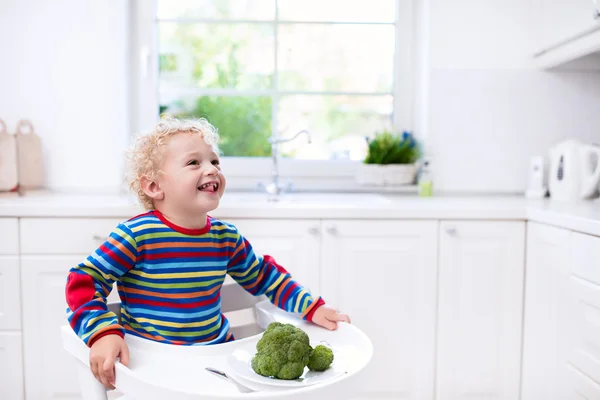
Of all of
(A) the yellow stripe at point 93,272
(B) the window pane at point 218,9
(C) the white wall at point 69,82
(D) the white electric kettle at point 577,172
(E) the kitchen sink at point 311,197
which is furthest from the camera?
(B) the window pane at point 218,9

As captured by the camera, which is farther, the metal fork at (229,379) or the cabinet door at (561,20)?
the cabinet door at (561,20)

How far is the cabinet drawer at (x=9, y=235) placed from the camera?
1942mm

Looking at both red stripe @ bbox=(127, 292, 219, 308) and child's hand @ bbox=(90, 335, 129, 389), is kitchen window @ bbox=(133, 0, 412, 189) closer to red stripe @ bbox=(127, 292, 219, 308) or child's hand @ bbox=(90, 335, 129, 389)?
red stripe @ bbox=(127, 292, 219, 308)

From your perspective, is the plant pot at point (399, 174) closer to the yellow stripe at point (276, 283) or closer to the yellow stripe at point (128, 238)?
the yellow stripe at point (276, 283)

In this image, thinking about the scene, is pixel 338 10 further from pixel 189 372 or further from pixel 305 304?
pixel 189 372

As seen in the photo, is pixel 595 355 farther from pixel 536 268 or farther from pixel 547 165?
pixel 547 165

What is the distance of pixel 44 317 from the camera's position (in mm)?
1973

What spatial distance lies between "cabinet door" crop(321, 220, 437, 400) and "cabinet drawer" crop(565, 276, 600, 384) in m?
0.46

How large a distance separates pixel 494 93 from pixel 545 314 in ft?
3.41

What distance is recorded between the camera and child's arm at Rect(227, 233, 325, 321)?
1.22 m

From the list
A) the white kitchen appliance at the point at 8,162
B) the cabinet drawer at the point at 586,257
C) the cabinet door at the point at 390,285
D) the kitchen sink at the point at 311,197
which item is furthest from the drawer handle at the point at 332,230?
the white kitchen appliance at the point at 8,162

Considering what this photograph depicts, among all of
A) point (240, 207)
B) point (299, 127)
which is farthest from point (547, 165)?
point (240, 207)

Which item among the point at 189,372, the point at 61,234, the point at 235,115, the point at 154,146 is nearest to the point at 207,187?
the point at 154,146

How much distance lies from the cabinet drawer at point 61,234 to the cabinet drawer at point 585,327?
1434mm
